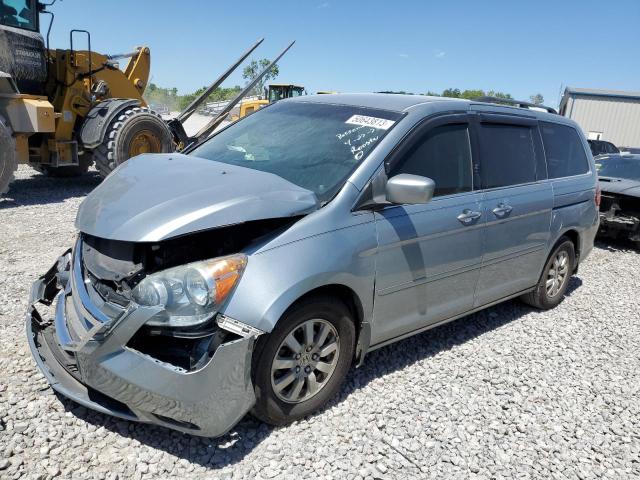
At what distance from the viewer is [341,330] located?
9.73 ft

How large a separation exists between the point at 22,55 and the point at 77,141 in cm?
160

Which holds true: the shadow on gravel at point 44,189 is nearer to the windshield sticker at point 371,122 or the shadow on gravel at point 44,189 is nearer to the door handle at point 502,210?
the windshield sticker at point 371,122

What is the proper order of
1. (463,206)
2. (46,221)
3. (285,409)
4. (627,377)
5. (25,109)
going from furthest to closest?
(25,109), (46,221), (627,377), (463,206), (285,409)

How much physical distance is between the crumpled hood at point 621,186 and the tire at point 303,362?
676cm

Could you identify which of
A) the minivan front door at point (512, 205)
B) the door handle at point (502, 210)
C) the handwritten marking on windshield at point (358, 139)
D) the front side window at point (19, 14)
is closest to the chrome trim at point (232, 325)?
the handwritten marking on windshield at point (358, 139)

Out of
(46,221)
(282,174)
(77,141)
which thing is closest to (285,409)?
(282,174)

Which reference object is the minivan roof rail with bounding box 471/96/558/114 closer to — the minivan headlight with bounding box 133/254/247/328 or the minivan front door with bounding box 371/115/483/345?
the minivan front door with bounding box 371/115/483/345

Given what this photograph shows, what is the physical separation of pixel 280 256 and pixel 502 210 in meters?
2.10

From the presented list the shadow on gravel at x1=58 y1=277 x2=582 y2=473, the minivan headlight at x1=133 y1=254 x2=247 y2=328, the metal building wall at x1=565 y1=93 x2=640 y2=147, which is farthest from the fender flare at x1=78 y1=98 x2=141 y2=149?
the metal building wall at x1=565 y1=93 x2=640 y2=147

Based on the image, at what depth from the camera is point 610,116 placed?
100 ft

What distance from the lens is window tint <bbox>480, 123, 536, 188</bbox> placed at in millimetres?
3928

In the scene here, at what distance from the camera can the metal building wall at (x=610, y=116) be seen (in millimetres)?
30156

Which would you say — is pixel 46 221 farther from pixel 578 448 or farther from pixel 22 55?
pixel 578 448

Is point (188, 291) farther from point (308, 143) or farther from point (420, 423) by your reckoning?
point (420, 423)
